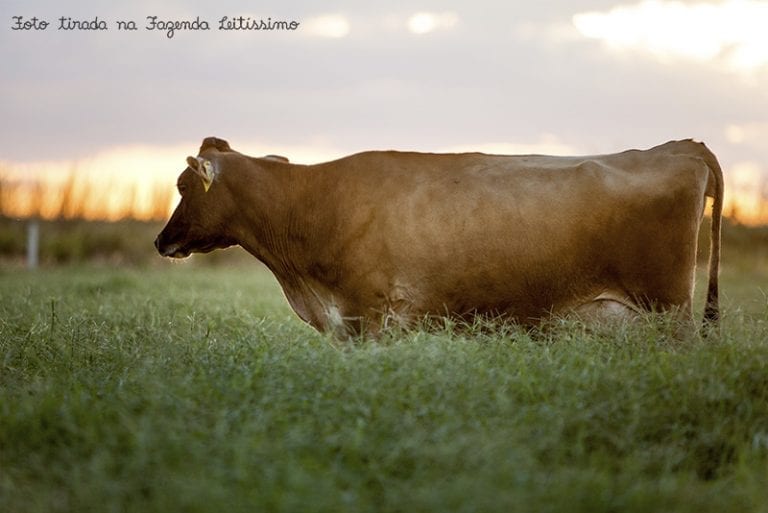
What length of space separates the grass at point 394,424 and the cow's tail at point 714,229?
416 mm

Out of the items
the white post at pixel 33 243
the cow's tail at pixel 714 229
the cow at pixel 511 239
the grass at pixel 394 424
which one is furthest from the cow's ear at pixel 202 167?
the white post at pixel 33 243

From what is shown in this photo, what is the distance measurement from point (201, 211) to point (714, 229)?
3.82m

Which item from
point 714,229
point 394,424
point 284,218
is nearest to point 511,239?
point 714,229

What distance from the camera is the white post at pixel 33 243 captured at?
2133cm

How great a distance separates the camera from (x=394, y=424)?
4406mm

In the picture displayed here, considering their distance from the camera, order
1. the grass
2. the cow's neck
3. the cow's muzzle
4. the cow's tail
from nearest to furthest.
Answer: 1. the grass
2. the cow's tail
3. the cow's neck
4. the cow's muzzle

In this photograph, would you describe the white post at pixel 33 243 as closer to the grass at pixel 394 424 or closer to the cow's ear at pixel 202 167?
the cow's ear at pixel 202 167

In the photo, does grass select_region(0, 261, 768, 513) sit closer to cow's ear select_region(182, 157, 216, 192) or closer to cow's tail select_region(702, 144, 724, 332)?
cow's tail select_region(702, 144, 724, 332)

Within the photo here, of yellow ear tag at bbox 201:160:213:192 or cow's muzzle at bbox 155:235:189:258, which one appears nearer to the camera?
yellow ear tag at bbox 201:160:213:192

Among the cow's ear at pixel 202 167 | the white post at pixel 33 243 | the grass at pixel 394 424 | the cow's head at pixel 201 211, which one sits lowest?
the grass at pixel 394 424

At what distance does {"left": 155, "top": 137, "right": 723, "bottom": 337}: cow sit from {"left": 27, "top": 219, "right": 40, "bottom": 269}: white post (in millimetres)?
15512

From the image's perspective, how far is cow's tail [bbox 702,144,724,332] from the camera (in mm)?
7105

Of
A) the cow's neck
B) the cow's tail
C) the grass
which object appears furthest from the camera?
the cow's neck

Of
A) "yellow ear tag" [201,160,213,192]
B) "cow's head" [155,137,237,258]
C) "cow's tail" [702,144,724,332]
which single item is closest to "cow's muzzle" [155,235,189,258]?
"cow's head" [155,137,237,258]
